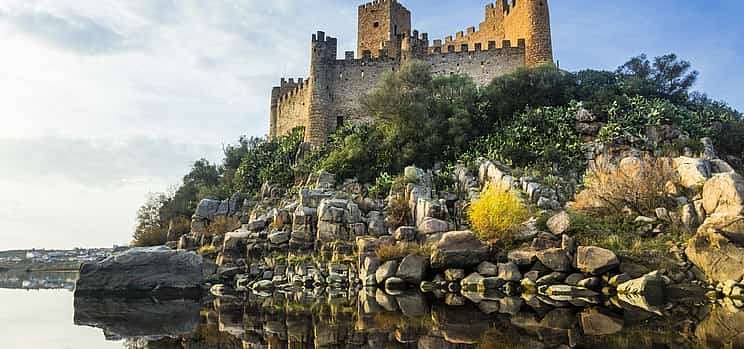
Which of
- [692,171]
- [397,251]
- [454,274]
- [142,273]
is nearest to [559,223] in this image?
[454,274]

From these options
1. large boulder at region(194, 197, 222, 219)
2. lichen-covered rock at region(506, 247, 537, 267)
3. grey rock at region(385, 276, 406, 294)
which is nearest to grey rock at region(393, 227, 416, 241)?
grey rock at region(385, 276, 406, 294)

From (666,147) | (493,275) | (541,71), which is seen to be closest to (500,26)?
(541,71)

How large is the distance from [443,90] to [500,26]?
13.3m

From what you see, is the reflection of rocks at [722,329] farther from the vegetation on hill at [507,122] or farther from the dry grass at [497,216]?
the vegetation on hill at [507,122]

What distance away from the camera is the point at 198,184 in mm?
42594

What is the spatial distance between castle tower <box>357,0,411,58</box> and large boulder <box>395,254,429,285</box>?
28.2m

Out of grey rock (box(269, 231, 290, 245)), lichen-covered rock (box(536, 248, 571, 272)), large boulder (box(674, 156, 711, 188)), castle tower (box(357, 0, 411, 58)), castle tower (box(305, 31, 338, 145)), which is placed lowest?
lichen-covered rock (box(536, 248, 571, 272))

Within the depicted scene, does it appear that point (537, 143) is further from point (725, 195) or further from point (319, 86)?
point (319, 86)

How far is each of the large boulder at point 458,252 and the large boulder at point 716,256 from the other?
6617mm

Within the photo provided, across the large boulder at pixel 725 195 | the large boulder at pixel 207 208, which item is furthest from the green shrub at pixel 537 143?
the large boulder at pixel 207 208

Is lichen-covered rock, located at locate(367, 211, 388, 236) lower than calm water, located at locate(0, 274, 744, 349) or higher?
higher

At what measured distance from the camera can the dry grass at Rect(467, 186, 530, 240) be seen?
837 inches

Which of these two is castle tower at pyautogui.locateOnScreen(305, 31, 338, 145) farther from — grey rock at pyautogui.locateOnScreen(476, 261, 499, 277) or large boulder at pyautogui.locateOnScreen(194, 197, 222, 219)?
grey rock at pyautogui.locateOnScreen(476, 261, 499, 277)

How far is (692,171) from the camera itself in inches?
890
